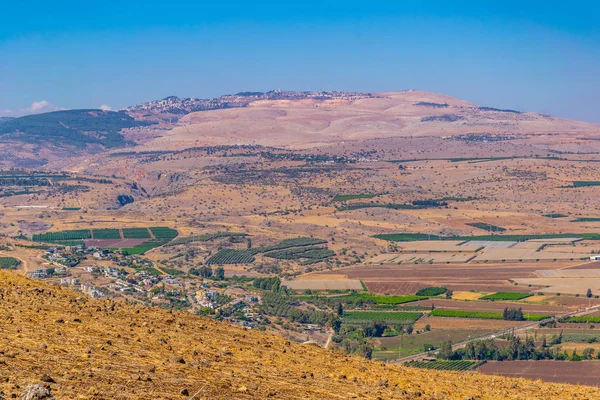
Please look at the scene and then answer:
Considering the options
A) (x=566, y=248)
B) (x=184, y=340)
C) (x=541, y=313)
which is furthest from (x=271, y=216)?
(x=184, y=340)

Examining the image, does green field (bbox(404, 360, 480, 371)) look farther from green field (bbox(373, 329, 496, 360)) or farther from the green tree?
green field (bbox(373, 329, 496, 360))

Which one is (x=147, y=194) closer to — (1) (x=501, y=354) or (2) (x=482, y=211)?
(2) (x=482, y=211)

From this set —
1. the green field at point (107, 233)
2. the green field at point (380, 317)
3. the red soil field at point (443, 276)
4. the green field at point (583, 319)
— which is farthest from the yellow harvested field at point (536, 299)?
the green field at point (107, 233)

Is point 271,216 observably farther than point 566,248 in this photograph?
Yes

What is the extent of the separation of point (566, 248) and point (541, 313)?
4041 cm

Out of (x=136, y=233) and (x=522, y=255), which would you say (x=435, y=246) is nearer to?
(x=522, y=255)

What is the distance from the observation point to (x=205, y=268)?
92.1 m

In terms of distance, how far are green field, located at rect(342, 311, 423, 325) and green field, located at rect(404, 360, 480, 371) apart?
17.1m

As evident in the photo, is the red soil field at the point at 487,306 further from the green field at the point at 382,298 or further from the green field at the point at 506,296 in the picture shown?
the green field at the point at 506,296

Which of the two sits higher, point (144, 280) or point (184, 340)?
point (184, 340)

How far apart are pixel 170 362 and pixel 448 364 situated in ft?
122

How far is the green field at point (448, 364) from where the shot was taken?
48781 mm

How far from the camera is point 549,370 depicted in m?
47.0

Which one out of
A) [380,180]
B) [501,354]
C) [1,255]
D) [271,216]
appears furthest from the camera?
[380,180]
